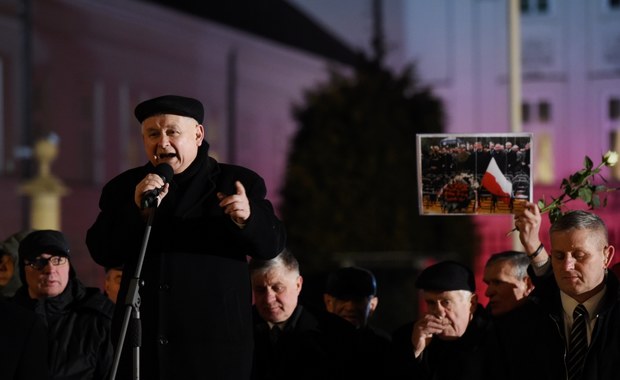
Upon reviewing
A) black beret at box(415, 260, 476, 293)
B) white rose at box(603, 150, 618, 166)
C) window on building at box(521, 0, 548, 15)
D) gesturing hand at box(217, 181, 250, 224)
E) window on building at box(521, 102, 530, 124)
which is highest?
window on building at box(521, 0, 548, 15)

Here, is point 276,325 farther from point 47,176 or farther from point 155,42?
point 155,42

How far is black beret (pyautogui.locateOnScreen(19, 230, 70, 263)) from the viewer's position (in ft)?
23.5

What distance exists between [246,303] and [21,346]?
3.63ft

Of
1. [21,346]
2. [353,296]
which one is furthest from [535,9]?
[21,346]

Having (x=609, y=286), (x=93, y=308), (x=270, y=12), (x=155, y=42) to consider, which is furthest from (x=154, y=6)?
(x=609, y=286)

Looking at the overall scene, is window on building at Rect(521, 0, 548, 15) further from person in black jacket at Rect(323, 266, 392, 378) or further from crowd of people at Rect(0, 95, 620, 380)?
crowd of people at Rect(0, 95, 620, 380)

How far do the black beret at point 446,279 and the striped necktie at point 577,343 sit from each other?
3.69ft

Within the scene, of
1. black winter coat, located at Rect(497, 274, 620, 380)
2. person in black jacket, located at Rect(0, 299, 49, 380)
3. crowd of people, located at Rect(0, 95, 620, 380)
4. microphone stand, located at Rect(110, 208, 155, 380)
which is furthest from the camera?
black winter coat, located at Rect(497, 274, 620, 380)

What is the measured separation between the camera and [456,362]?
6.32m

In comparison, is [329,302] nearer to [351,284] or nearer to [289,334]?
[351,284]

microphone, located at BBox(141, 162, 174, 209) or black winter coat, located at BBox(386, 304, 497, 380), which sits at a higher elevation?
microphone, located at BBox(141, 162, 174, 209)

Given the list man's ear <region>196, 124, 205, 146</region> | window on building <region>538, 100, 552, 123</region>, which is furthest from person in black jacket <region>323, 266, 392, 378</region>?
window on building <region>538, 100, 552, 123</region>

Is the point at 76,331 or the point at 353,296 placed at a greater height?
the point at 353,296

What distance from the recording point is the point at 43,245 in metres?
7.16
